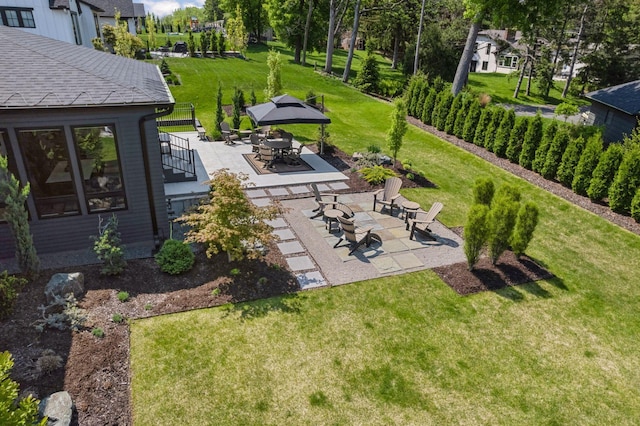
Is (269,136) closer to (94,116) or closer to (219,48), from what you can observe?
(94,116)

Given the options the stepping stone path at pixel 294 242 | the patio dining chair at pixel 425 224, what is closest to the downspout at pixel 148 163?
the stepping stone path at pixel 294 242

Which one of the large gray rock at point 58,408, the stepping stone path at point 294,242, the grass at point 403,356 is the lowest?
the grass at point 403,356

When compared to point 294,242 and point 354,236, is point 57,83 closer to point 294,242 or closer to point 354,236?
point 294,242

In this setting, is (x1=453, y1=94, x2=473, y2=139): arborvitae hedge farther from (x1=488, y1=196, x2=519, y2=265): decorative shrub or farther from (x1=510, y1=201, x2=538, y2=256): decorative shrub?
(x1=488, y1=196, x2=519, y2=265): decorative shrub

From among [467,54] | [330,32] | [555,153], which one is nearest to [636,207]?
[555,153]

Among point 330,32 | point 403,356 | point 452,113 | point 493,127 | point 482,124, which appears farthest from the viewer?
point 330,32

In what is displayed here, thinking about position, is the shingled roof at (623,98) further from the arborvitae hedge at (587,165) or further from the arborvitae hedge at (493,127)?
the arborvitae hedge at (587,165)

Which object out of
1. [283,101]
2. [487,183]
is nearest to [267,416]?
[487,183]

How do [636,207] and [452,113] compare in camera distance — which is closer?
[636,207]
